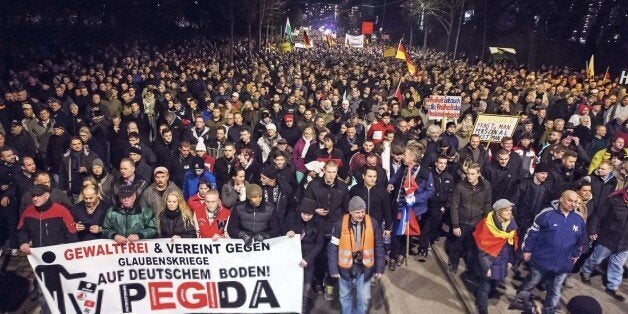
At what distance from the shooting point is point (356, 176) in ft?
23.0

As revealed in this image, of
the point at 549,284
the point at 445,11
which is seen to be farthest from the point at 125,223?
the point at 445,11

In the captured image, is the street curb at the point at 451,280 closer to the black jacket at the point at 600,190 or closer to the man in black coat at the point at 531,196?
the man in black coat at the point at 531,196

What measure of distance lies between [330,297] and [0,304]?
431 centimetres

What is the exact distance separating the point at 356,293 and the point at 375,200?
1327 mm

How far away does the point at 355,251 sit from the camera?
5168mm

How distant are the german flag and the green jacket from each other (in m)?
4.06

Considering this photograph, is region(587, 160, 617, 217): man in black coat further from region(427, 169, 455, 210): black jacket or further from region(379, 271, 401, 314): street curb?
region(379, 271, 401, 314): street curb

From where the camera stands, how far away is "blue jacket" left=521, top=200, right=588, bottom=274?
5.43m

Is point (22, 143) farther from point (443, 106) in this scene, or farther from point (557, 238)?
point (557, 238)

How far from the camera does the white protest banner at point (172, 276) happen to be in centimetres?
501

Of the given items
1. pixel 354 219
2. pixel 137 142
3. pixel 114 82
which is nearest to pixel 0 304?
pixel 137 142

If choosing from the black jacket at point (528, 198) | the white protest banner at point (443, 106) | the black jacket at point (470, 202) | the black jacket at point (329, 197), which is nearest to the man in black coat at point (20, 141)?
the black jacket at point (329, 197)

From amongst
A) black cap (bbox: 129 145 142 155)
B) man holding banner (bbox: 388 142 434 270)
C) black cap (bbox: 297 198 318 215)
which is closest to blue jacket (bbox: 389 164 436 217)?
man holding banner (bbox: 388 142 434 270)

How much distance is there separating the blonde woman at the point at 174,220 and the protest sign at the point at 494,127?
6124 millimetres
